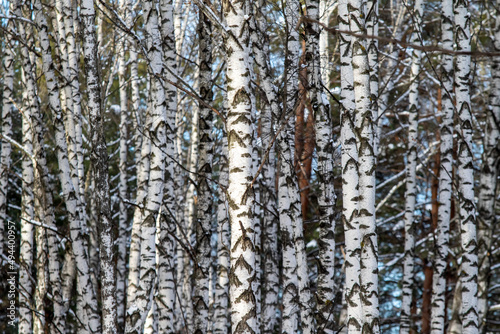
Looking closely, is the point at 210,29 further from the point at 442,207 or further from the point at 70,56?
the point at 442,207

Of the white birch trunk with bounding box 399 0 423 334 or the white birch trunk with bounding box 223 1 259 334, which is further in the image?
the white birch trunk with bounding box 399 0 423 334

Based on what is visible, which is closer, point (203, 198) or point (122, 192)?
point (203, 198)

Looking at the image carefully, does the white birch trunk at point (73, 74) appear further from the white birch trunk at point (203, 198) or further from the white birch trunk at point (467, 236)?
the white birch trunk at point (467, 236)

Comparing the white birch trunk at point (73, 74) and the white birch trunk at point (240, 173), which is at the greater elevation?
the white birch trunk at point (73, 74)

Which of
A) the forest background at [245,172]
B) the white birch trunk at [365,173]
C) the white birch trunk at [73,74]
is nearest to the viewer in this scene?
the forest background at [245,172]

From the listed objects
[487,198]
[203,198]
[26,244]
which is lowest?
[487,198]

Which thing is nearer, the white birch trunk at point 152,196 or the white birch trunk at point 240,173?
the white birch trunk at point 240,173

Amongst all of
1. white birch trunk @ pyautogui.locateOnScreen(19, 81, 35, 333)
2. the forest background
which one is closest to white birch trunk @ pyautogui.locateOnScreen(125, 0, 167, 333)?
the forest background

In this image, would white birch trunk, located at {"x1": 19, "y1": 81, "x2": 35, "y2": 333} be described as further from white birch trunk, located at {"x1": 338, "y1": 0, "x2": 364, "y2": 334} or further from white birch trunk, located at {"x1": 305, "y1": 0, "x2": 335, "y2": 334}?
white birch trunk, located at {"x1": 338, "y1": 0, "x2": 364, "y2": 334}

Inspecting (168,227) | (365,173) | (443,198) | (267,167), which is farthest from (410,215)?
(168,227)

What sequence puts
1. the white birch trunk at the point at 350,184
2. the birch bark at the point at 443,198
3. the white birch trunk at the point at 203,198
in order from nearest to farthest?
the white birch trunk at the point at 350,184, the white birch trunk at the point at 203,198, the birch bark at the point at 443,198

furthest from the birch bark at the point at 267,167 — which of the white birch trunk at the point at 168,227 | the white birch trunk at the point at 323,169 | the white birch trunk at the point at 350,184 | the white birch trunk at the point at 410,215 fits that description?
the white birch trunk at the point at 410,215

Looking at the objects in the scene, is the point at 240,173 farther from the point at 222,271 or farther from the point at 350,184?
the point at 222,271

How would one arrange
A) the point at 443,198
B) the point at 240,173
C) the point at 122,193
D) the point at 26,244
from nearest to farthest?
the point at 240,173, the point at 26,244, the point at 443,198, the point at 122,193
